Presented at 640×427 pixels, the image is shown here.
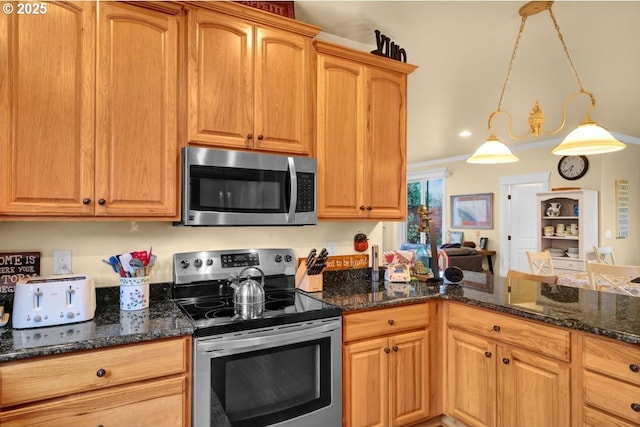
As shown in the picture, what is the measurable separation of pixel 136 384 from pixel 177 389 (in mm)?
161

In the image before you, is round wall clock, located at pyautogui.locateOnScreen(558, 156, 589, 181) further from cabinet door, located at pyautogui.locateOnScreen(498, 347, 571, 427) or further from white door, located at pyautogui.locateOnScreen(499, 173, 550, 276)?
cabinet door, located at pyautogui.locateOnScreen(498, 347, 571, 427)

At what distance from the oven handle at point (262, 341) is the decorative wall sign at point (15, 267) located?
3.16 ft

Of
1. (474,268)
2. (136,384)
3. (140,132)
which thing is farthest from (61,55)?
(474,268)

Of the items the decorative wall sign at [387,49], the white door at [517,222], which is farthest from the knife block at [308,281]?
the white door at [517,222]

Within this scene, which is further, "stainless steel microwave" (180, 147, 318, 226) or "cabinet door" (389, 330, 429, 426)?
"cabinet door" (389, 330, 429, 426)

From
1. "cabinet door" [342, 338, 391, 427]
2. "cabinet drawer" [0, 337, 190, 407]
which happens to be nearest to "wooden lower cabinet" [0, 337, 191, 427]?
"cabinet drawer" [0, 337, 190, 407]

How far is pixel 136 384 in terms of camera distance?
1.46 m

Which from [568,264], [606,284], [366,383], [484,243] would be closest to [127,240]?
[366,383]

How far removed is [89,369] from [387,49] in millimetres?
2470

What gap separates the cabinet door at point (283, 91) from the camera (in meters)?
2.07

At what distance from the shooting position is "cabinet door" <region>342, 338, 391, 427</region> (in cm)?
193

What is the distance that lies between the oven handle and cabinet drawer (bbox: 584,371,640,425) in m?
1.10

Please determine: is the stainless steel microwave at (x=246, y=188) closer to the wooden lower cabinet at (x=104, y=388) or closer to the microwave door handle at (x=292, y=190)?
the microwave door handle at (x=292, y=190)

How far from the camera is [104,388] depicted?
4.63 feet
